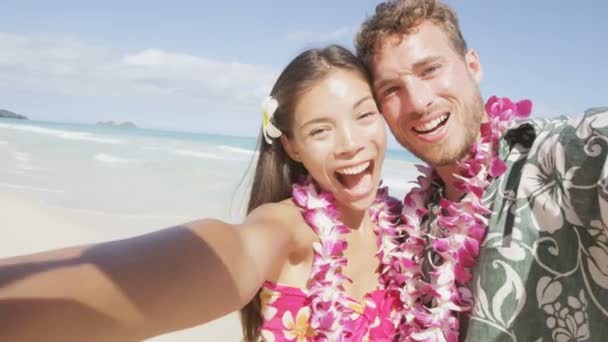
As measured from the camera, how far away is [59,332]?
33.6 inches

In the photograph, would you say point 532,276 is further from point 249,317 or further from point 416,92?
point 249,317

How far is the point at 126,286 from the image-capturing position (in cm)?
100

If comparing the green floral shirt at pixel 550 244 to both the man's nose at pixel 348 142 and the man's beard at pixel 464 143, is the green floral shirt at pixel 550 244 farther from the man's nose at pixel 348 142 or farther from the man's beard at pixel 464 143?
the man's nose at pixel 348 142

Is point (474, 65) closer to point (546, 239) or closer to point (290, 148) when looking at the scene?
point (290, 148)

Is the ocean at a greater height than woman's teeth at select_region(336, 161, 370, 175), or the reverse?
woman's teeth at select_region(336, 161, 370, 175)

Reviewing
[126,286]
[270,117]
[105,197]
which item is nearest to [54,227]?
[105,197]

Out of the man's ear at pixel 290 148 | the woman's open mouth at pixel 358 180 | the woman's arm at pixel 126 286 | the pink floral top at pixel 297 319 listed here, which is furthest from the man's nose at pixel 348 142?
the woman's arm at pixel 126 286

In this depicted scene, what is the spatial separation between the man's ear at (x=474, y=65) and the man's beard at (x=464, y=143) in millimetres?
230

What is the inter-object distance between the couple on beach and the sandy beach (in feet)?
4.93

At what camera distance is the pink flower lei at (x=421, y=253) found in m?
2.19

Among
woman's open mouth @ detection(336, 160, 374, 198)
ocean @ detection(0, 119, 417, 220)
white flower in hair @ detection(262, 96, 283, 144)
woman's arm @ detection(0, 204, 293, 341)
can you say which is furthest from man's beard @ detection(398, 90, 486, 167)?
ocean @ detection(0, 119, 417, 220)

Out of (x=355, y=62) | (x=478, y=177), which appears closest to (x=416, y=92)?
(x=355, y=62)

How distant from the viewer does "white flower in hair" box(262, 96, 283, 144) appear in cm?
266

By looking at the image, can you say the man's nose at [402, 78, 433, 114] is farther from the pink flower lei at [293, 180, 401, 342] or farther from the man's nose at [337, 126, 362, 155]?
the pink flower lei at [293, 180, 401, 342]
